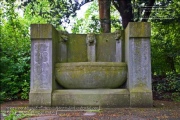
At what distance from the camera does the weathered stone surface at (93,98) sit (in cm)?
511

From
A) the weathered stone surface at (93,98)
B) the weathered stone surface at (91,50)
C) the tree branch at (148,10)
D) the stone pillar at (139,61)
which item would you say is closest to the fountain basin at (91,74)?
the weathered stone surface at (93,98)

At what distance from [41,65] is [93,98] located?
1179 millimetres

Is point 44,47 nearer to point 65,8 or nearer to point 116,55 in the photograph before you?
point 116,55

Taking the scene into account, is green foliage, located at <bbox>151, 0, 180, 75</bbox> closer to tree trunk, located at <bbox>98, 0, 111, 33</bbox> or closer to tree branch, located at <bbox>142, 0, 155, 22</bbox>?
tree branch, located at <bbox>142, 0, 155, 22</bbox>

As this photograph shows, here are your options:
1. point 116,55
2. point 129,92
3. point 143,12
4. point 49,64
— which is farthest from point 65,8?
point 129,92

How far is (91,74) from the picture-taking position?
522 centimetres

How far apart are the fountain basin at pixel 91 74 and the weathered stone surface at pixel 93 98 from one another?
0.17 m

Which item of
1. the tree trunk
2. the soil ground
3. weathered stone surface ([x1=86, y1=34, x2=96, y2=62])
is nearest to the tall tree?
the tree trunk

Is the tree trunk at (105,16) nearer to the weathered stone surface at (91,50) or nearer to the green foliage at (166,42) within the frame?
the green foliage at (166,42)

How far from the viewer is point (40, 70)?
5.17 m

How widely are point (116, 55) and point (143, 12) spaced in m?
3.61

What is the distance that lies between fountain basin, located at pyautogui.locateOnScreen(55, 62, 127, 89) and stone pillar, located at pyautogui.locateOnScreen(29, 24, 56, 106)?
300mm

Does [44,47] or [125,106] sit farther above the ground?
[44,47]

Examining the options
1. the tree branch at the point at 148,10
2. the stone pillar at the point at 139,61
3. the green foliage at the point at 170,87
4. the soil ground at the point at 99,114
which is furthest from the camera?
the tree branch at the point at 148,10
